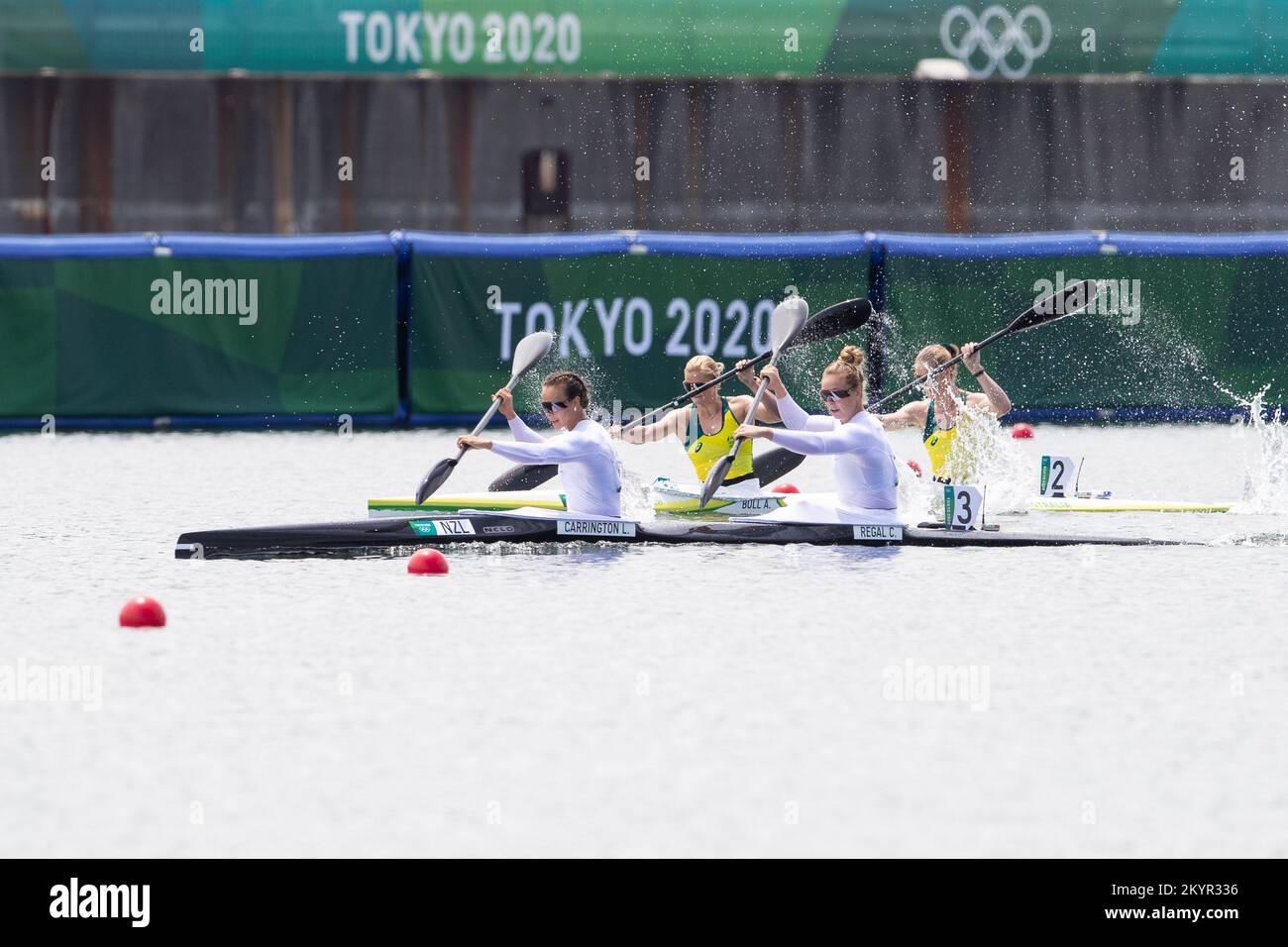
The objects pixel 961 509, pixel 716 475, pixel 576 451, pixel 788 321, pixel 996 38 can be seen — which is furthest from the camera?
pixel 996 38

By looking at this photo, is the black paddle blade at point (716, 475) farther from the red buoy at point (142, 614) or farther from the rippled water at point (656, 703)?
the red buoy at point (142, 614)

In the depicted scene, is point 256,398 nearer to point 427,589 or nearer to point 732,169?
point 732,169

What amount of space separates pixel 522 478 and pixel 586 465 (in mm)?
1855

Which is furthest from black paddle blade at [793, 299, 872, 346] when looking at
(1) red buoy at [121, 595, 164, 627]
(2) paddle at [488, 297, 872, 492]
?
A: (1) red buoy at [121, 595, 164, 627]

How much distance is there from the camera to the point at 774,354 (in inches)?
504

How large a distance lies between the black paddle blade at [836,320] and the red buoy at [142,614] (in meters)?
5.93

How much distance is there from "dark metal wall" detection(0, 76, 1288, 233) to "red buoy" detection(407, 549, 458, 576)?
14485 mm

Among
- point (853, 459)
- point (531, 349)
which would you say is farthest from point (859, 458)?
point (531, 349)

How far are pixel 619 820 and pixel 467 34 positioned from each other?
20527mm

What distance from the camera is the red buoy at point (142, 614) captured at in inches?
348

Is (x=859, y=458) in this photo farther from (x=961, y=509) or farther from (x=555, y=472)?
(x=555, y=472)

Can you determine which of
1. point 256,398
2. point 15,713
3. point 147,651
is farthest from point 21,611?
point 256,398

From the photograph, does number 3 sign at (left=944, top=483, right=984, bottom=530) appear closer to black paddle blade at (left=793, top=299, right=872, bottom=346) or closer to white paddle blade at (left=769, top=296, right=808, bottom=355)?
white paddle blade at (left=769, top=296, right=808, bottom=355)

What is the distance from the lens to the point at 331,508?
45.0ft
